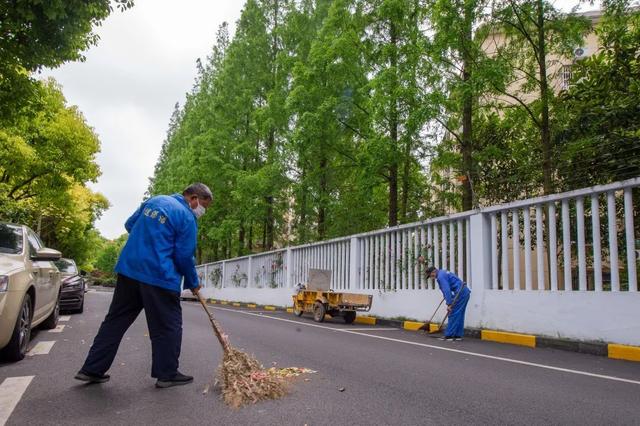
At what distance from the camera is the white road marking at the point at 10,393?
12.4ft

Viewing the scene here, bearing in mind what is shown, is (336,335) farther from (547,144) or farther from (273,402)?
(547,144)

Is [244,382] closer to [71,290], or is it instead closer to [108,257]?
[71,290]

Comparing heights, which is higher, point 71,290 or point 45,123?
point 45,123

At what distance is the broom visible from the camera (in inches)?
164

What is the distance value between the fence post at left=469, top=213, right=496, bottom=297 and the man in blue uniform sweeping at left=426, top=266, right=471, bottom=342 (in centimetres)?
116

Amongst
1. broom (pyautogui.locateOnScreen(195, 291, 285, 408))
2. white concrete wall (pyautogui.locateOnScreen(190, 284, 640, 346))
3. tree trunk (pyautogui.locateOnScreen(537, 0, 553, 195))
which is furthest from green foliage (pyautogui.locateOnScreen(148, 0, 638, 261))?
broom (pyautogui.locateOnScreen(195, 291, 285, 408))

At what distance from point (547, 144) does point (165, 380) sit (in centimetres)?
1131

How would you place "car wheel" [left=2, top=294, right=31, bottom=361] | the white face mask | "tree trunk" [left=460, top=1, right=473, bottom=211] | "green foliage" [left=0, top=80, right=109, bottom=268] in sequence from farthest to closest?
"green foliage" [left=0, top=80, right=109, bottom=268], "tree trunk" [left=460, top=1, right=473, bottom=211], "car wheel" [left=2, top=294, right=31, bottom=361], the white face mask

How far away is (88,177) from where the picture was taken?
79.3ft

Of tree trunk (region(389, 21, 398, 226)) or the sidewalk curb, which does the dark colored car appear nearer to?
the sidewalk curb

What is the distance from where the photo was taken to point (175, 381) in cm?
462

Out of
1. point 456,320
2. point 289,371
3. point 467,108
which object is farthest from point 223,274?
point 289,371

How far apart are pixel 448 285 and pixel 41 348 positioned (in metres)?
7.32

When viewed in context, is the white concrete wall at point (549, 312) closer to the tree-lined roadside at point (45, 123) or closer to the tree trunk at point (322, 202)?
the tree trunk at point (322, 202)
